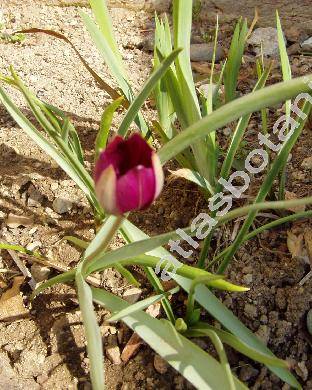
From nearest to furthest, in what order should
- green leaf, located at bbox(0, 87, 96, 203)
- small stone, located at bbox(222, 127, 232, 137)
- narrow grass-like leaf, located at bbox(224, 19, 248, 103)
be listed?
1. green leaf, located at bbox(0, 87, 96, 203)
2. narrow grass-like leaf, located at bbox(224, 19, 248, 103)
3. small stone, located at bbox(222, 127, 232, 137)

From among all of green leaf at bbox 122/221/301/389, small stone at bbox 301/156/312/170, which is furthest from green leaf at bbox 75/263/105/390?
small stone at bbox 301/156/312/170

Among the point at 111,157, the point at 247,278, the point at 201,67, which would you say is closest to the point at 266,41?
the point at 201,67

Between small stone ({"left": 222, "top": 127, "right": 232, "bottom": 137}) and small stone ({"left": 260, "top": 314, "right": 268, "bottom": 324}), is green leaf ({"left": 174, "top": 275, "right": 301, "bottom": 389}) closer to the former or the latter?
small stone ({"left": 260, "top": 314, "right": 268, "bottom": 324})

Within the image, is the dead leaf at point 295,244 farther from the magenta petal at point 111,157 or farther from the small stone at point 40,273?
the magenta petal at point 111,157

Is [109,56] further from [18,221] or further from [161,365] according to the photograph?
[161,365]

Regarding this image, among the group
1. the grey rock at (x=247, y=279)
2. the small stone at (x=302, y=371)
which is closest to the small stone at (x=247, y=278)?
the grey rock at (x=247, y=279)

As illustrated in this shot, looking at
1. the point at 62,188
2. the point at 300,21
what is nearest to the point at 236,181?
the point at 62,188

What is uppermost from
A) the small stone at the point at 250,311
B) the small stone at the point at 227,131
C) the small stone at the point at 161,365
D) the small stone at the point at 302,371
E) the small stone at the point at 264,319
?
the small stone at the point at 227,131
